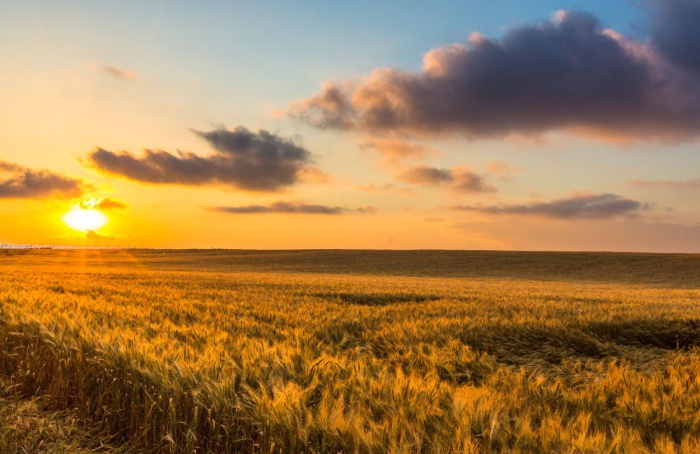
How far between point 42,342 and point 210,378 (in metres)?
4.54

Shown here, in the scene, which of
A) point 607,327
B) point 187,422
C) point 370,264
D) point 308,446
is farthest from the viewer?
point 370,264

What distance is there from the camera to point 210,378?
13.9 ft

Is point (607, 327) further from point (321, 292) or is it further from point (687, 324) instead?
point (321, 292)

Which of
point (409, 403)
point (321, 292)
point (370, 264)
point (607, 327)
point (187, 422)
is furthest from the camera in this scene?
point (370, 264)

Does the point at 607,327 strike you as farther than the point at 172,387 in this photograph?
Yes

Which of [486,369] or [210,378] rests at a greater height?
[210,378]

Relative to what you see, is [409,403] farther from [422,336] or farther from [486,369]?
[422,336]

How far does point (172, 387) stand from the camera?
4250 millimetres

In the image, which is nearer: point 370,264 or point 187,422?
point 187,422

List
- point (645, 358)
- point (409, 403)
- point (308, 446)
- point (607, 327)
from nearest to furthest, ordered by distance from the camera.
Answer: point (308, 446) < point (409, 403) < point (645, 358) < point (607, 327)

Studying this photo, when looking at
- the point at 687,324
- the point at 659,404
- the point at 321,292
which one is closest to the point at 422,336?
the point at 659,404

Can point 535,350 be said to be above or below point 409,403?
below

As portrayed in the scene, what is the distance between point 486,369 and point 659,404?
9.17 feet

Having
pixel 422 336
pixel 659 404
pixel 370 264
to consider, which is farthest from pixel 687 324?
pixel 370 264
